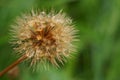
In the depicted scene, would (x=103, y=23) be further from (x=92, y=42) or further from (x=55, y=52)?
(x=55, y=52)

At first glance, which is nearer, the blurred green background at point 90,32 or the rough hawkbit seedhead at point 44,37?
the rough hawkbit seedhead at point 44,37

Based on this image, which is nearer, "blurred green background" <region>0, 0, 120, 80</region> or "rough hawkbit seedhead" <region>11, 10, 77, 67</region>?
"rough hawkbit seedhead" <region>11, 10, 77, 67</region>

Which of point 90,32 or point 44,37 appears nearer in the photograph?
point 44,37

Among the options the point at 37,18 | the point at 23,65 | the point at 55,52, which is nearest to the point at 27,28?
the point at 37,18
